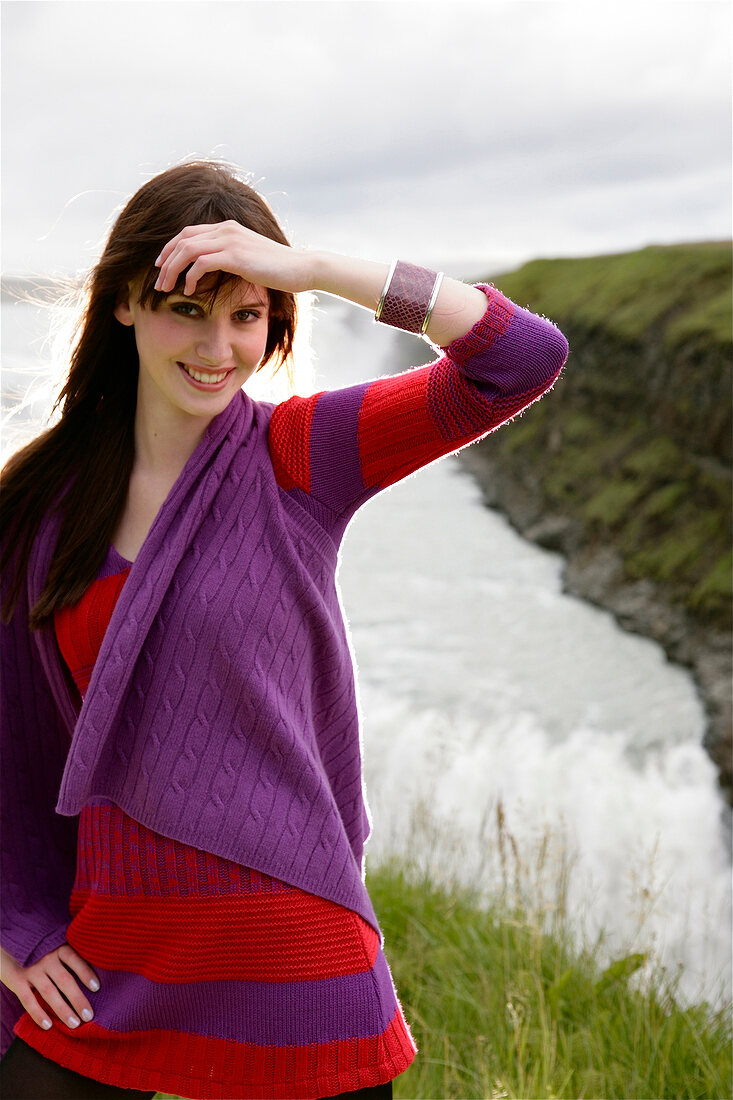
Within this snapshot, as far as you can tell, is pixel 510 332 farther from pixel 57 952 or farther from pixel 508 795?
pixel 508 795

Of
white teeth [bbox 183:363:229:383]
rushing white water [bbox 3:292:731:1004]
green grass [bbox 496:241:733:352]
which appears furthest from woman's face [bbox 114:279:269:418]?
green grass [bbox 496:241:733:352]

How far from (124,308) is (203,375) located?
8.1 inches

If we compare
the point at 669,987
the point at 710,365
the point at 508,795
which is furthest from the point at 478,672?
the point at 669,987

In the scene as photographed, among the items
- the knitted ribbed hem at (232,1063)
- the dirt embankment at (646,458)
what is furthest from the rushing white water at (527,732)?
the knitted ribbed hem at (232,1063)

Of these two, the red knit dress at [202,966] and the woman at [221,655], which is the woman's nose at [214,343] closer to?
the woman at [221,655]

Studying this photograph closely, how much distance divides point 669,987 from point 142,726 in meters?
2.15

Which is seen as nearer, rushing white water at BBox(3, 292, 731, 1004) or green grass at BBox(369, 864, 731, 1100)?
green grass at BBox(369, 864, 731, 1100)

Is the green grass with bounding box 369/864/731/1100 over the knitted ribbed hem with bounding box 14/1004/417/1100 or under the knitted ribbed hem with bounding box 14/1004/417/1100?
under

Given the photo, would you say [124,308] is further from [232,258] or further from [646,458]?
[646,458]

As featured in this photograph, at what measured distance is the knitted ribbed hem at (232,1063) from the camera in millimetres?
1663

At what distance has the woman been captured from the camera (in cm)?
165

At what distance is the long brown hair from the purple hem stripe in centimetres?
63

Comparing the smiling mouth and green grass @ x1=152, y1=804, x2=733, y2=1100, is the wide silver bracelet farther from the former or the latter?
green grass @ x1=152, y1=804, x2=733, y2=1100

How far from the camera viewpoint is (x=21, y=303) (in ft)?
7.36
